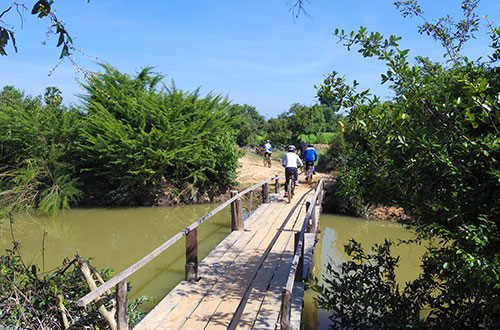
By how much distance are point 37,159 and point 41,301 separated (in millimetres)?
11817

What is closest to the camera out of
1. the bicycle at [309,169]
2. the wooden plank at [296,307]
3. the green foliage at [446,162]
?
the green foliage at [446,162]

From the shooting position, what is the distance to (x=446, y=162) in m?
2.44

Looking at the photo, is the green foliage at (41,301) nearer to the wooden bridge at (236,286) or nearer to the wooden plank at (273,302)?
the wooden bridge at (236,286)

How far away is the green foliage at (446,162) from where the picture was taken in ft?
7.36

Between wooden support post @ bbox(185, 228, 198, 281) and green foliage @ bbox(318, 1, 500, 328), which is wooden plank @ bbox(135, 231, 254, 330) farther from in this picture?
green foliage @ bbox(318, 1, 500, 328)

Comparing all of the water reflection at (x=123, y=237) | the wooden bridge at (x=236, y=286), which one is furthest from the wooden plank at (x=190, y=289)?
the water reflection at (x=123, y=237)

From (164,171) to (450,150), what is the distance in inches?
501

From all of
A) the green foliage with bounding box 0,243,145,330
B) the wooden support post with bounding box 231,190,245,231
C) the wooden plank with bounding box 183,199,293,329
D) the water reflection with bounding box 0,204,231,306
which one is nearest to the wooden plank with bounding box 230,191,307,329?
the wooden plank with bounding box 183,199,293,329

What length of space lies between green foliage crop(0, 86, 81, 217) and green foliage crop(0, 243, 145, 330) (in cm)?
1012

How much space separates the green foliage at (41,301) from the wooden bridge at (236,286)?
359 mm

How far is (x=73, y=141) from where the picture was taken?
14.6 m

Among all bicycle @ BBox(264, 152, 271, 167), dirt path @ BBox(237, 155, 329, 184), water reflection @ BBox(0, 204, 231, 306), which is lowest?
water reflection @ BBox(0, 204, 231, 306)

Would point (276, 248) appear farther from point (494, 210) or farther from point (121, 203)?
point (121, 203)

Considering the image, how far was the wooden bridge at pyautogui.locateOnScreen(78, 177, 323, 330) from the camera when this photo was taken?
330 centimetres
